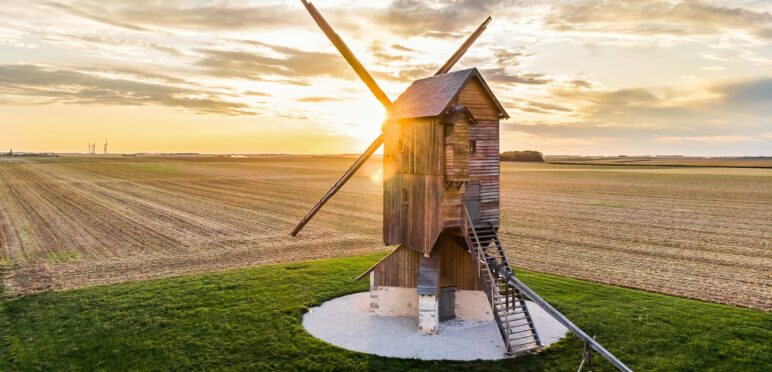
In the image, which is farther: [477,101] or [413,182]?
[413,182]

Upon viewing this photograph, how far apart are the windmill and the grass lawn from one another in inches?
124

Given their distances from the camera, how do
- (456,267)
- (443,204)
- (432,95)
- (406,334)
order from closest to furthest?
(443,204)
(406,334)
(432,95)
(456,267)

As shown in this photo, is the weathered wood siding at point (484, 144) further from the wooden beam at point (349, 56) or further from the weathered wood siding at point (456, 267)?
the wooden beam at point (349, 56)

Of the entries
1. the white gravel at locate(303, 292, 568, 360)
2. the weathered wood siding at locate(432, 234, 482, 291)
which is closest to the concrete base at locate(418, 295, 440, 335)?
the white gravel at locate(303, 292, 568, 360)

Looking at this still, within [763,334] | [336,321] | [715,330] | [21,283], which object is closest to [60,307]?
[21,283]

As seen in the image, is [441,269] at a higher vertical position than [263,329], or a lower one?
higher

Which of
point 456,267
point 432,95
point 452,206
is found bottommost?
point 456,267

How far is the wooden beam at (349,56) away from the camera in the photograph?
22828mm

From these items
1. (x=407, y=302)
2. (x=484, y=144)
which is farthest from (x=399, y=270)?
(x=484, y=144)

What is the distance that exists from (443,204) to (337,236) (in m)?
24.3

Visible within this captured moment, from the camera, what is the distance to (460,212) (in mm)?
20609

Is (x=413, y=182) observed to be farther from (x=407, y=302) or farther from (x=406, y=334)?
(x=406, y=334)

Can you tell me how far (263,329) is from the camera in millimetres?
21141

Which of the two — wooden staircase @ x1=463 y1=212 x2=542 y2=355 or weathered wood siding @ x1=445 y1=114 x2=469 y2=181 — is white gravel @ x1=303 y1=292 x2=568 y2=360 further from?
weathered wood siding @ x1=445 y1=114 x2=469 y2=181
